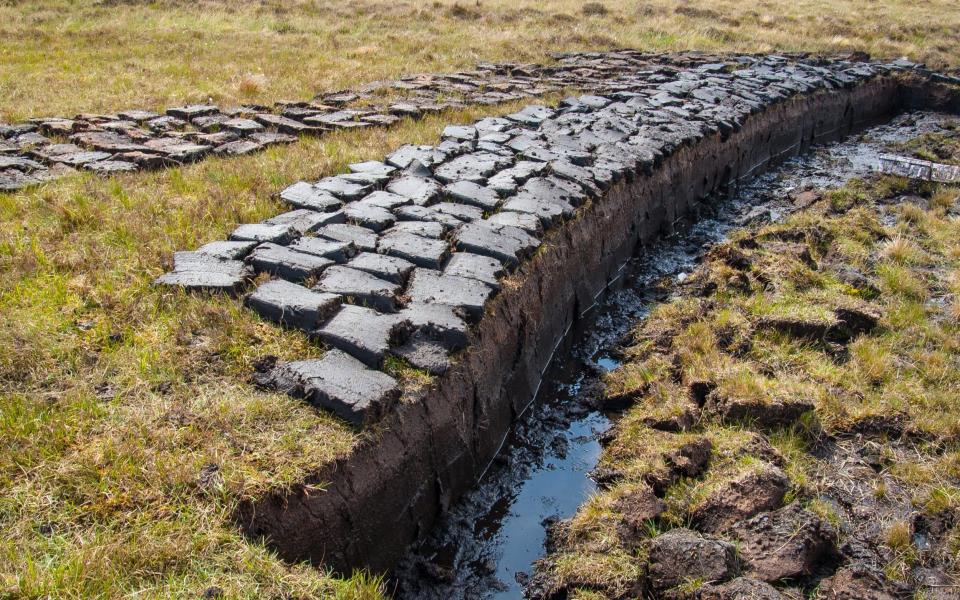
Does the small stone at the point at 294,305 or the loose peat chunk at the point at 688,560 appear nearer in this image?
the loose peat chunk at the point at 688,560

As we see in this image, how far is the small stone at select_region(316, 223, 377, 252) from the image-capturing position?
15.0ft

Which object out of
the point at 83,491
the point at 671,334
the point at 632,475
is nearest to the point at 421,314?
the point at 632,475

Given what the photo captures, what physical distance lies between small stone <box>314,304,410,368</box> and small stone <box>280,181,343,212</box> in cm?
151

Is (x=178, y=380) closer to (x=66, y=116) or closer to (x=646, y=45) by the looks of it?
(x=66, y=116)

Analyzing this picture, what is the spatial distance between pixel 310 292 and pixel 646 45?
12.3 m

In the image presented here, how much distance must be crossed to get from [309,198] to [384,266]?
129 cm

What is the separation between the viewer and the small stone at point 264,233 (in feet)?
14.9

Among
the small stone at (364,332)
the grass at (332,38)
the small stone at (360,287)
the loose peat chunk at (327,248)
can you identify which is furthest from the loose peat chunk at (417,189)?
the grass at (332,38)

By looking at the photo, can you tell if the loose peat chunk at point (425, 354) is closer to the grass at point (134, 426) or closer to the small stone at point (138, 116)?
the grass at point (134, 426)

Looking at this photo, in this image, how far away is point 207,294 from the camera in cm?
396

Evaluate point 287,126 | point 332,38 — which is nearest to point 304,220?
point 287,126

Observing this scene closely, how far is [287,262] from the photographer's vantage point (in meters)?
4.23

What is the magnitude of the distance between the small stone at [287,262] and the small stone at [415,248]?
1.30ft

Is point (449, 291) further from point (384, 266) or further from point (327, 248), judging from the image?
point (327, 248)
